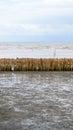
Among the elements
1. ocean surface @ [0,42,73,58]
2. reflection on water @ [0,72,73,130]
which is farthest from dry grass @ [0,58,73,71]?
ocean surface @ [0,42,73,58]

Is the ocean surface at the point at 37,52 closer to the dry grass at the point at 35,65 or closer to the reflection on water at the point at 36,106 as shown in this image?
the dry grass at the point at 35,65

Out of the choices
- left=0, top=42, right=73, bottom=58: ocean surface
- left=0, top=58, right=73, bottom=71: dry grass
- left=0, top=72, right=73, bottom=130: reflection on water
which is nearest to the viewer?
left=0, top=72, right=73, bottom=130: reflection on water

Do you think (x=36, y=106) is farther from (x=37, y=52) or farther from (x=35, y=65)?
(x=37, y=52)

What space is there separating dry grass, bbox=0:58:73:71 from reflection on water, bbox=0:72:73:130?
255 inches

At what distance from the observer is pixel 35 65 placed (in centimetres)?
2386

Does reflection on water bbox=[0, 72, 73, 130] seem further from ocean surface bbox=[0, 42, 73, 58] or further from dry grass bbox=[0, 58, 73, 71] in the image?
ocean surface bbox=[0, 42, 73, 58]

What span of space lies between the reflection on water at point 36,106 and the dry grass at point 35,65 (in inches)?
255

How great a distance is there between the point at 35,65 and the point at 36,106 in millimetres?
12766

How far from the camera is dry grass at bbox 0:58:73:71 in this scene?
77.6ft

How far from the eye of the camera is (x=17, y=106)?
36.9ft

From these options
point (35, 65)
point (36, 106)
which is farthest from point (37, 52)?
point (36, 106)

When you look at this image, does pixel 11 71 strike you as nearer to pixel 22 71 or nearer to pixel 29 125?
pixel 22 71

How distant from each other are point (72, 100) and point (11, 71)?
11826 millimetres

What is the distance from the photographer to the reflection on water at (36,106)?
8.78 m
